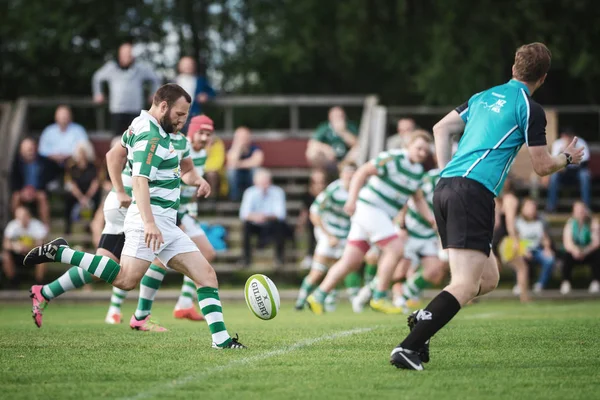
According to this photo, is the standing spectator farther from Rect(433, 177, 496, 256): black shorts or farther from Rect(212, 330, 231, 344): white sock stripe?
Rect(433, 177, 496, 256): black shorts

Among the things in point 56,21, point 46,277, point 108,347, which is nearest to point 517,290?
point 46,277

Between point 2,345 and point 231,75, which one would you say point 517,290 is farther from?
point 231,75

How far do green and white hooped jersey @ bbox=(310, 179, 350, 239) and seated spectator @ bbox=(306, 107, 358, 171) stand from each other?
127 inches

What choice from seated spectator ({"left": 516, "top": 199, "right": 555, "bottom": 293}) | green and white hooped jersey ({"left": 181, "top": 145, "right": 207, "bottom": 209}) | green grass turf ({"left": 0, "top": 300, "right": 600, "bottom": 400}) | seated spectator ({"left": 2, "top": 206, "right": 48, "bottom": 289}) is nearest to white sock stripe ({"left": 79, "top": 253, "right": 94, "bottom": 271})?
green grass turf ({"left": 0, "top": 300, "right": 600, "bottom": 400})

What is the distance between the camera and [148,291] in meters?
10.2

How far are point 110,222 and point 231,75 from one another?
2129 cm

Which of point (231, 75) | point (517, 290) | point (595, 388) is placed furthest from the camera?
point (231, 75)

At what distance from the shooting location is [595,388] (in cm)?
620

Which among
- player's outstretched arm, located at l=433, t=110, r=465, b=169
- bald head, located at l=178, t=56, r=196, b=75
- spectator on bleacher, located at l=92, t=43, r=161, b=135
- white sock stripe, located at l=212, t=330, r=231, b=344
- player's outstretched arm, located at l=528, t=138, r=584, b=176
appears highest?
bald head, located at l=178, t=56, r=196, b=75

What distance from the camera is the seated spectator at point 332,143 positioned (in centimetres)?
1945

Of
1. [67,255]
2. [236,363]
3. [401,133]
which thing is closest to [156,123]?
[67,255]

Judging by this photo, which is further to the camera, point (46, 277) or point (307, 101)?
point (307, 101)

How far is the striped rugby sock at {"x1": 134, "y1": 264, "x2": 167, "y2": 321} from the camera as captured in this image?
10109 millimetres

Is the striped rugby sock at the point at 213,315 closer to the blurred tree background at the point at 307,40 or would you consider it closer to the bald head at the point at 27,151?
the bald head at the point at 27,151
